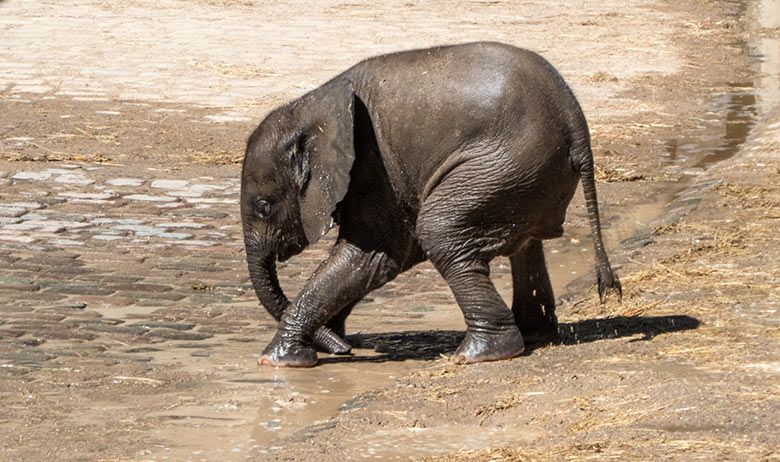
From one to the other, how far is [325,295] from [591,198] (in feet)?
5.31

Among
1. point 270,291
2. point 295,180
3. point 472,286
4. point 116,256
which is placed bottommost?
point 116,256

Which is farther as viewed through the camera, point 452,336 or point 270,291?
point 452,336

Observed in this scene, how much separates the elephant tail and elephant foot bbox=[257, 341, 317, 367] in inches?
68.9

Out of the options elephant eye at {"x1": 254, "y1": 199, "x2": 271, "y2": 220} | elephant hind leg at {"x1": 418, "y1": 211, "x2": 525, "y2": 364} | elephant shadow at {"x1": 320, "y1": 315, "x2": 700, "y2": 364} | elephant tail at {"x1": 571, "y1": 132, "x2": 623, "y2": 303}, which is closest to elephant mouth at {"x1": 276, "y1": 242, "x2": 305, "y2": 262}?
elephant eye at {"x1": 254, "y1": 199, "x2": 271, "y2": 220}

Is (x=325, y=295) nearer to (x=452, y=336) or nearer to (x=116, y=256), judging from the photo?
(x=452, y=336)

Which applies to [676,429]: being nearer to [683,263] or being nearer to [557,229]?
[557,229]

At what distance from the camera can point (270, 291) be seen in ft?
27.4

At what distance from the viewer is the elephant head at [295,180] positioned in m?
7.79

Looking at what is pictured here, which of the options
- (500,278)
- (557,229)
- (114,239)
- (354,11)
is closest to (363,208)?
(557,229)

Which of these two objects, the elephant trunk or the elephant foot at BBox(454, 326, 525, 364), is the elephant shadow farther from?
the elephant foot at BBox(454, 326, 525, 364)

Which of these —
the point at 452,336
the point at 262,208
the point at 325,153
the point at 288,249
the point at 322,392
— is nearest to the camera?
the point at 322,392

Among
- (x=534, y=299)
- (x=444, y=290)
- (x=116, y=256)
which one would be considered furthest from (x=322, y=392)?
(x=116, y=256)

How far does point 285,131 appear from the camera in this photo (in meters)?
7.99

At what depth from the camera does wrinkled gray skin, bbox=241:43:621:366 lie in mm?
7652
